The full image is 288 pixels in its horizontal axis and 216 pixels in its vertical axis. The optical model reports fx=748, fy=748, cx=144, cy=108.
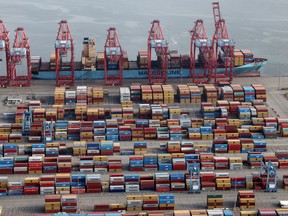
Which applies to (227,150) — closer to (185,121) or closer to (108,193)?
(185,121)

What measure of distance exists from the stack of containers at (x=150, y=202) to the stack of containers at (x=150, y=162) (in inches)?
408

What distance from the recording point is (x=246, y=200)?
76.1 meters

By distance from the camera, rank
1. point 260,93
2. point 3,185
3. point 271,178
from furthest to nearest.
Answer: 1. point 260,93
2. point 271,178
3. point 3,185

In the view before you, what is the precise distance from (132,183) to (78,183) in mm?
5817

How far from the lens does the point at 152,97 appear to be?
110 m

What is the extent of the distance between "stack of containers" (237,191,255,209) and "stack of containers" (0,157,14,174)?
26.5 m

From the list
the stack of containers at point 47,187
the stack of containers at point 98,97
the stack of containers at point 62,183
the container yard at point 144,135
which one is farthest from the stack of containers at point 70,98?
the stack of containers at point 47,187

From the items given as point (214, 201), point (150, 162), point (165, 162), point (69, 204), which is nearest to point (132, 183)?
point (150, 162)

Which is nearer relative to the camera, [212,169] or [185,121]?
[212,169]

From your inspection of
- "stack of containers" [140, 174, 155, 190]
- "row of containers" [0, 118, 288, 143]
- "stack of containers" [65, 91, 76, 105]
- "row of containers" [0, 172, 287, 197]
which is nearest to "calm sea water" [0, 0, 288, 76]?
"stack of containers" [65, 91, 76, 105]

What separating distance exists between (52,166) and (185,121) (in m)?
22.0

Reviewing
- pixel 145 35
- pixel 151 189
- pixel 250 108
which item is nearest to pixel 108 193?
pixel 151 189

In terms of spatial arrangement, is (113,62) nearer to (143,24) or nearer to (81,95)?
(81,95)

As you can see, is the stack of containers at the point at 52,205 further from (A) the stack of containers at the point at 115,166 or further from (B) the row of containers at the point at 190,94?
(B) the row of containers at the point at 190,94
